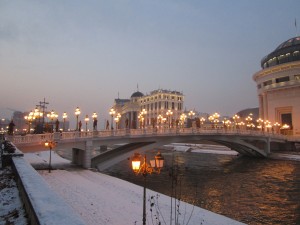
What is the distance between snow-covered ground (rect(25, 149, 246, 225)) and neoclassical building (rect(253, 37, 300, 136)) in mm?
64676

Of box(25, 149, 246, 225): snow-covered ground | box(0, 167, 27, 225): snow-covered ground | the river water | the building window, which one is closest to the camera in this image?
box(0, 167, 27, 225): snow-covered ground

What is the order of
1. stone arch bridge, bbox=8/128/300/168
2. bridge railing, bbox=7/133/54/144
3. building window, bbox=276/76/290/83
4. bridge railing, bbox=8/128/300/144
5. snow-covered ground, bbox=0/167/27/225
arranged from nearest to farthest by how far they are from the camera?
snow-covered ground, bbox=0/167/27/225 < bridge railing, bbox=7/133/54/144 < bridge railing, bbox=8/128/300/144 < stone arch bridge, bbox=8/128/300/168 < building window, bbox=276/76/290/83

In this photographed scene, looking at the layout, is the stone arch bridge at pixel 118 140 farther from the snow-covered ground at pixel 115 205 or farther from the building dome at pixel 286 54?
the building dome at pixel 286 54

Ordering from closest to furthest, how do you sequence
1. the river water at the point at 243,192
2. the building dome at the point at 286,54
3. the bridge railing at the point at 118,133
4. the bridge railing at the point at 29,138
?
1. the river water at the point at 243,192
2. the bridge railing at the point at 29,138
3. the bridge railing at the point at 118,133
4. the building dome at the point at 286,54

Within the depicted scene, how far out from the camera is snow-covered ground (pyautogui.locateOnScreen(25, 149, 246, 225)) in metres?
15.0

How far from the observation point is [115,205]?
58.0 ft

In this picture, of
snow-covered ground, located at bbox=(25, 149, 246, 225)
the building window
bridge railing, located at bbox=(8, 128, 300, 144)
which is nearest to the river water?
snow-covered ground, located at bbox=(25, 149, 246, 225)

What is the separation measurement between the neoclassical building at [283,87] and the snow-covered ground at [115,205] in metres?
64.7

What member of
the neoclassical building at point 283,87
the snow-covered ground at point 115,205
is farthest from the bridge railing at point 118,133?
the neoclassical building at point 283,87

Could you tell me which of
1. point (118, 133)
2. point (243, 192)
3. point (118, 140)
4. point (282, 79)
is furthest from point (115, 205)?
point (282, 79)

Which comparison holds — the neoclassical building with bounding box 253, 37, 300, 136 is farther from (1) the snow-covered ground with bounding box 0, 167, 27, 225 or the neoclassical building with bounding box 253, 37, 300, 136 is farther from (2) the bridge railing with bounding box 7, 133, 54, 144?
(1) the snow-covered ground with bounding box 0, 167, 27, 225

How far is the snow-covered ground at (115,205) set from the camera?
15.0 meters

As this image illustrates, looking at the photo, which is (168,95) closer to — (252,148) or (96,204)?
(252,148)

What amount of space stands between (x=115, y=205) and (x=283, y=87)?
7112 cm
